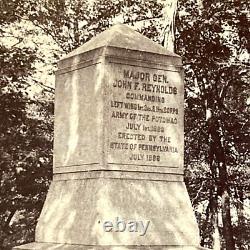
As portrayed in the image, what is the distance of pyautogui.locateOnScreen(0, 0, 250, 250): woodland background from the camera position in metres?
21.0

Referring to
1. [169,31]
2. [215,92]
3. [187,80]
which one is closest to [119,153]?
[169,31]

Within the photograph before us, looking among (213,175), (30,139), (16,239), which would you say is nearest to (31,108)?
(30,139)

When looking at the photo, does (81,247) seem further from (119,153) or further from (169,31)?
(169,31)

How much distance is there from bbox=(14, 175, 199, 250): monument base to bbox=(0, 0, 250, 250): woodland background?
44.0 ft

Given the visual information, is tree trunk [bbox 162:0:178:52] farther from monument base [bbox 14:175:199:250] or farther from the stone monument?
monument base [bbox 14:175:199:250]

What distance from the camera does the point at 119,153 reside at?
7035 millimetres

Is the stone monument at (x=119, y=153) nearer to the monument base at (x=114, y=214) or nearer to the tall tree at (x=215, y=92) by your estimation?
the monument base at (x=114, y=214)

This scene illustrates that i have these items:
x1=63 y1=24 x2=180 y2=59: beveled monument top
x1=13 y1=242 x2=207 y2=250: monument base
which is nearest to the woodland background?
x1=63 y1=24 x2=180 y2=59: beveled monument top

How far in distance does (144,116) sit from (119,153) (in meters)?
0.58

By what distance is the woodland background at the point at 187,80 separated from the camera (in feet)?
68.8

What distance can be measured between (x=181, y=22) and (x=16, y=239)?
10.5m

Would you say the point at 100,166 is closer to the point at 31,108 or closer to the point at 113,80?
the point at 113,80

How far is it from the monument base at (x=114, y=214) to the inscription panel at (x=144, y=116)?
31 centimetres

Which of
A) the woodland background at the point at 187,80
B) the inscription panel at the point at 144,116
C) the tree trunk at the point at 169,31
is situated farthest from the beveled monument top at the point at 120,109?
the woodland background at the point at 187,80
